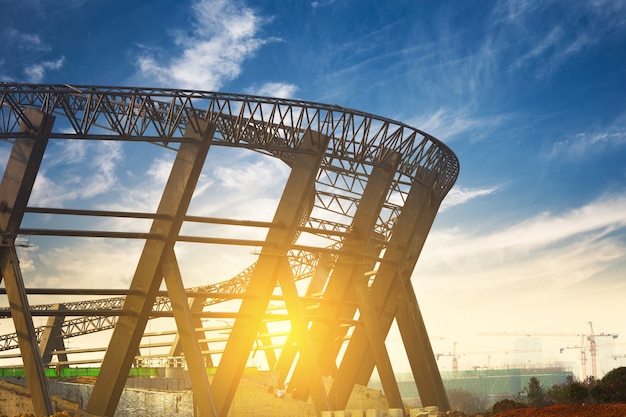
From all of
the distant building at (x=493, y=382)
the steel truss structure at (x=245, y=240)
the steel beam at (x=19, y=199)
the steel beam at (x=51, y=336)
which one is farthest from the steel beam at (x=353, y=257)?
the distant building at (x=493, y=382)

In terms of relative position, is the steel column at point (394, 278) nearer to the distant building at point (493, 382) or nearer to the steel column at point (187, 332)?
the steel column at point (187, 332)

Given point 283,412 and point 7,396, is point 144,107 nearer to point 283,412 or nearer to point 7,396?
point 7,396

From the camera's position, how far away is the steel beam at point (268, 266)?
35.7 m

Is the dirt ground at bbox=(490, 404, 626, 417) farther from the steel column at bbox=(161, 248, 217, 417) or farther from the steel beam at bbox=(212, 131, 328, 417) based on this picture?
the steel beam at bbox=(212, 131, 328, 417)

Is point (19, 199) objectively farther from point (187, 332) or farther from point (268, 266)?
point (268, 266)

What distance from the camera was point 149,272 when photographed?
109ft

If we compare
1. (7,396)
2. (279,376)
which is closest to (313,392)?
(7,396)

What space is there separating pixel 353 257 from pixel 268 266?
6.06 metres

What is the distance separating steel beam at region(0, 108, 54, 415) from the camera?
2998 cm

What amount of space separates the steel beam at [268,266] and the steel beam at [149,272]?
4636mm

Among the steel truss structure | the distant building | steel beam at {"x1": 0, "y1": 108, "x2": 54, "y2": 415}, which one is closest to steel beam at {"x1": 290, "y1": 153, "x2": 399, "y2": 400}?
the steel truss structure

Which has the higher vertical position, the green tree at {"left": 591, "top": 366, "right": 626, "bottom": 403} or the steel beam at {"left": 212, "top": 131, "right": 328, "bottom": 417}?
the steel beam at {"left": 212, "top": 131, "right": 328, "bottom": 417}

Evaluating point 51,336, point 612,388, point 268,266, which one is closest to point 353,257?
point 268,266

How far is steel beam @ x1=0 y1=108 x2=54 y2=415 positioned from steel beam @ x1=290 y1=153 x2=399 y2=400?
15.2m
